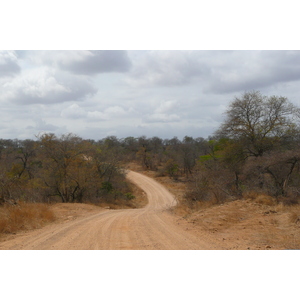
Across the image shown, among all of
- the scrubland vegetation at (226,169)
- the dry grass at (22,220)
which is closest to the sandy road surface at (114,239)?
the dry grass at (22,220)

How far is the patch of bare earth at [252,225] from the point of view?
854cm

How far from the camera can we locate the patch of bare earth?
854cm

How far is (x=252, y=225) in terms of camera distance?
1113 cm

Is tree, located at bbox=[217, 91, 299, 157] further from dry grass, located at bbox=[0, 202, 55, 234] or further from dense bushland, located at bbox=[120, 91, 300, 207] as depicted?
dry grass, located at bbox=[0, 202, 55, 234]

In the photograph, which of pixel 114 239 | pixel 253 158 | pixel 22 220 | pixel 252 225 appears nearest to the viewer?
pixel 114 239

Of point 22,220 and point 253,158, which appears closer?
point 22,220

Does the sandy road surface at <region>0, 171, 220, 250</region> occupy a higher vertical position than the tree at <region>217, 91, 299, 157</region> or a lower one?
lower

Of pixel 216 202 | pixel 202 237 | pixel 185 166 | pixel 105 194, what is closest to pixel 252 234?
pixel 202 237

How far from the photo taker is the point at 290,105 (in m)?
24.3

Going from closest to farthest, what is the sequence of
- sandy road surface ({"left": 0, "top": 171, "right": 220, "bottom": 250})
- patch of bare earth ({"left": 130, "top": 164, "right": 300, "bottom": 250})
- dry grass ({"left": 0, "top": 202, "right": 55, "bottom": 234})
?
sandy road surface ({"left": 0, "top": 171, "right": 220, "bottom": 250}), patch of bare earth ({"left": 130, "top": 164, "right": 300, "bottom": 250}), dry grass ({"left": 0, "top": 202, "right": 55, "bottom": 234})

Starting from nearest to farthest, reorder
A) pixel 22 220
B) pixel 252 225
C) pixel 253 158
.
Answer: pixel 252 225
pixel 22 220
pixel 253 158

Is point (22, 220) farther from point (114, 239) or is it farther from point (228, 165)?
point (228, 165)

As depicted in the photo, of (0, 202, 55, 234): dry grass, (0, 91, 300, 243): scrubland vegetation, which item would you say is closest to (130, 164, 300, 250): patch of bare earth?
(0, 91, 300, 243): scrubland vegetation

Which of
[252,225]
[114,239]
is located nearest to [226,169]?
[252,225]
